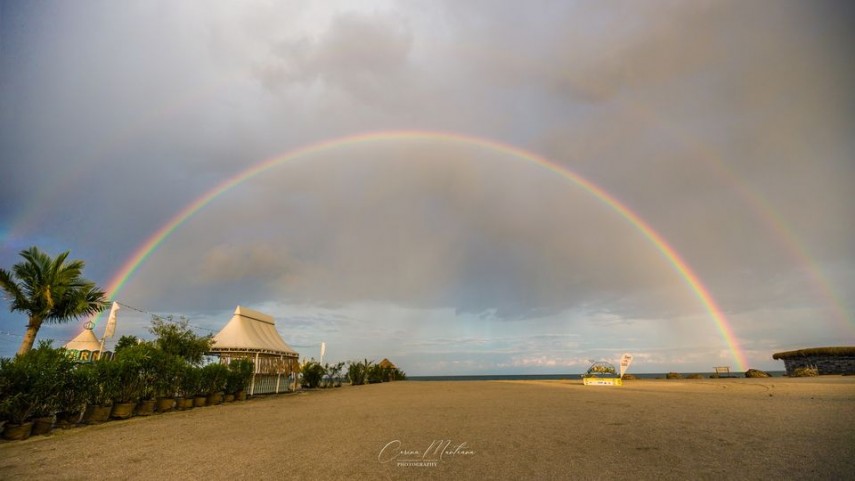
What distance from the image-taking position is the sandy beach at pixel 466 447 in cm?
638

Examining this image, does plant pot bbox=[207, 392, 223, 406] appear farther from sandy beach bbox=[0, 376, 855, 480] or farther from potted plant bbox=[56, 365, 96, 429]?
potted plant bbox=[56, 365, 96, 429]

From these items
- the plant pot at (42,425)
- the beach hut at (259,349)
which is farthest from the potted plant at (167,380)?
the beach hut at (259,349)

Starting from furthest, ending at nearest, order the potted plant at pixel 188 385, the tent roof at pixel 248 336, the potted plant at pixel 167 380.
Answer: the tent roof at pixel 248 336 → the potted plant at pixel 188 385 → the potted plant at pixel 167 380

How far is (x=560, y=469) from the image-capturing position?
6.43 m

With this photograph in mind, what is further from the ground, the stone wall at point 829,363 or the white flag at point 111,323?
the white flag at point 111,323

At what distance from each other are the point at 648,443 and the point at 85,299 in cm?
2597

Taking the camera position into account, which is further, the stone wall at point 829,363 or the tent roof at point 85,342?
the stone wall at point 829,363

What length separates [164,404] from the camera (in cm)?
1541

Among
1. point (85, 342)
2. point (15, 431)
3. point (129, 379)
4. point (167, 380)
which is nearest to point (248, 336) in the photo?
point (167, 380)

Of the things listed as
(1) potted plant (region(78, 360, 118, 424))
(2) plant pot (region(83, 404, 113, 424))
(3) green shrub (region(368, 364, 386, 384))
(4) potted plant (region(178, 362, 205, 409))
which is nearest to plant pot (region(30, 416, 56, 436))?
(1) potted plant (region(78, 360, 118, 424))

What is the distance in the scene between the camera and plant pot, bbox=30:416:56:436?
10180 millimetres

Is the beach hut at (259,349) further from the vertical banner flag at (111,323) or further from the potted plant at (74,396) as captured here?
the potted plant at (74,396)

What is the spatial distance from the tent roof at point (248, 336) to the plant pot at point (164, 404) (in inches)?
372

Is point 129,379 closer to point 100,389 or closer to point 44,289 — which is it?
point 100,389
